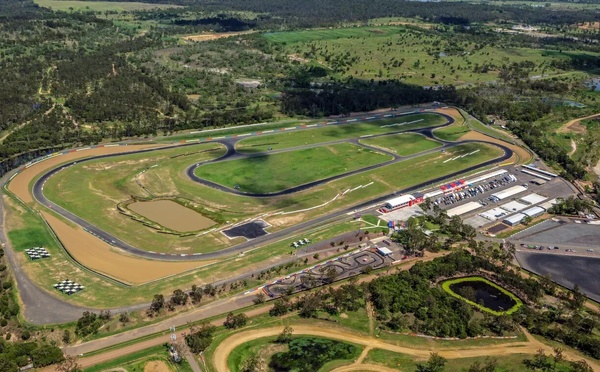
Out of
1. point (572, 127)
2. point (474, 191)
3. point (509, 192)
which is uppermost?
point (572, 127)

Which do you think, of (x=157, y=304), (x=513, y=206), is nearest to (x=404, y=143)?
(x=513, y=206)

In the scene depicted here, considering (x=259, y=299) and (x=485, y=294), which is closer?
(x=259, y=299)

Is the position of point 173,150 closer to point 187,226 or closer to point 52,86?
point 187,226

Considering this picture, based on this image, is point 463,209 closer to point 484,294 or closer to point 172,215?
point 484,294

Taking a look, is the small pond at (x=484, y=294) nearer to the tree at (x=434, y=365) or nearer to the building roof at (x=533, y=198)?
the tree at (x=434, y=365)

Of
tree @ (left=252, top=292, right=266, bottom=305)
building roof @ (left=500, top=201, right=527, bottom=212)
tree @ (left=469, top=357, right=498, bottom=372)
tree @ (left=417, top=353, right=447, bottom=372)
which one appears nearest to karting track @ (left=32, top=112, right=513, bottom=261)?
tree @ (left=252, top=292, right=266, bottom=305)

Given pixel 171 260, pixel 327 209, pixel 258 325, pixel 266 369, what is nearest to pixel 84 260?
pixel 171 260
